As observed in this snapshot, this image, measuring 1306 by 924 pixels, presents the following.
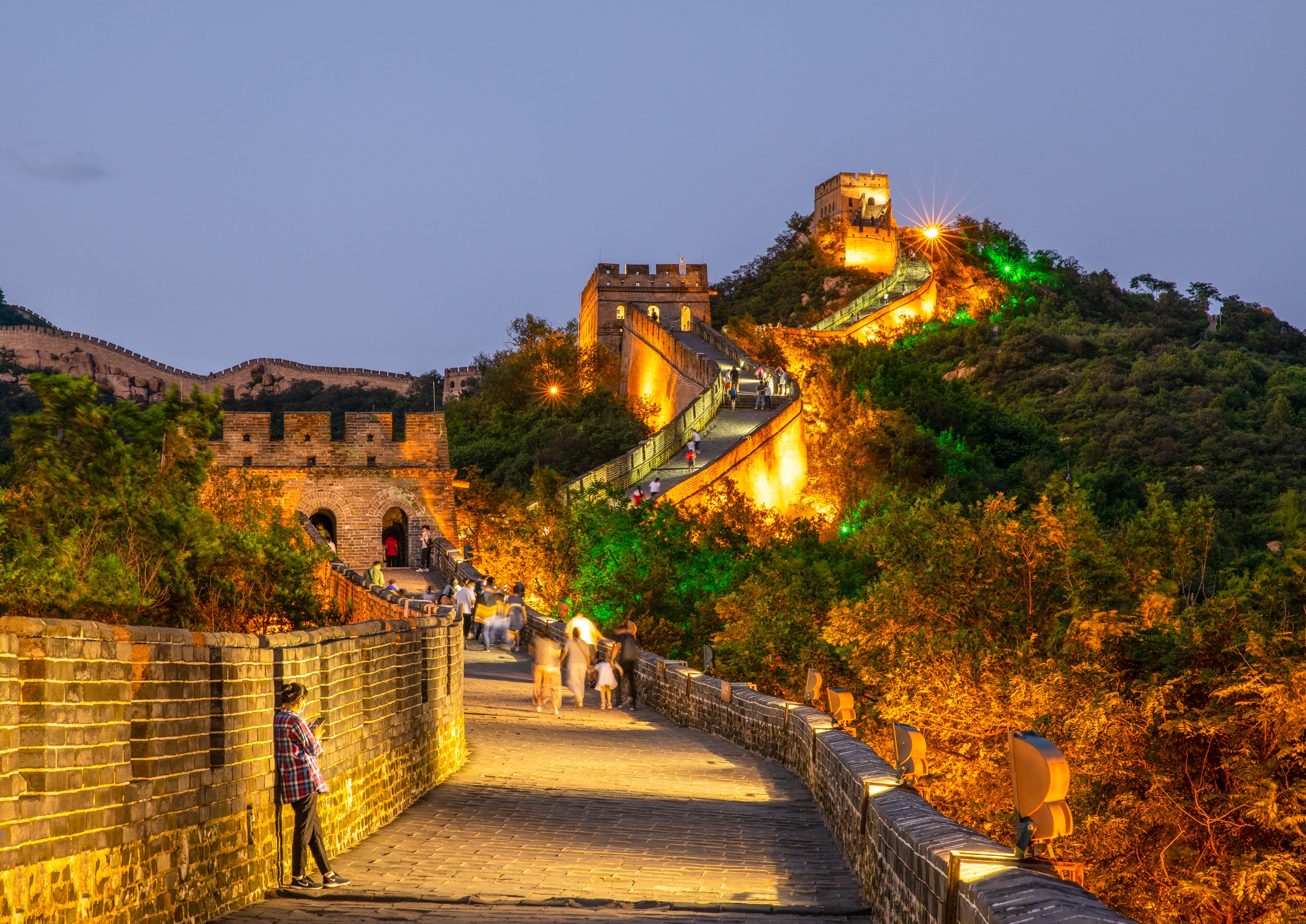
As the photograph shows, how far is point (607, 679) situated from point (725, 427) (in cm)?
2328

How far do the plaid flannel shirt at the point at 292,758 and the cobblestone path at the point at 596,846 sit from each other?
60 cm

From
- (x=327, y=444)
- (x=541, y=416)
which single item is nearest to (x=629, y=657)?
(x=327, y=444)

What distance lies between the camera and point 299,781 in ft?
25.2

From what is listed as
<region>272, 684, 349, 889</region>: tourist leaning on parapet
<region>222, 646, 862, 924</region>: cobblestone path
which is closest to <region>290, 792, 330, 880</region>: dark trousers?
<region>272, 684, 349, 889</region>: tourist leaning on parapet

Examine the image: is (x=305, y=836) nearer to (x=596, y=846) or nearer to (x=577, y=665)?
(x=596, y=846)

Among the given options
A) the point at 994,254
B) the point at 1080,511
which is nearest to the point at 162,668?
the point at 1080,511

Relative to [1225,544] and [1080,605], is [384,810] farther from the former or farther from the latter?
[1225,544]


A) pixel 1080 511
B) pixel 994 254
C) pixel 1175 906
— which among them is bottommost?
pixel 1175 906

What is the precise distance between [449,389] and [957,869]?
9217cm

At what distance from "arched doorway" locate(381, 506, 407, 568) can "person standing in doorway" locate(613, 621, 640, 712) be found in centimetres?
1863

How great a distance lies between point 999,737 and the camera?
16000 mm

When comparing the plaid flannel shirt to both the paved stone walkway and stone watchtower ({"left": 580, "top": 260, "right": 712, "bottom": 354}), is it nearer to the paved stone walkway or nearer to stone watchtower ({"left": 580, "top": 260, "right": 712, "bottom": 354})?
the paved stone walkway

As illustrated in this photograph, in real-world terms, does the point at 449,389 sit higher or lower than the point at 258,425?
higher

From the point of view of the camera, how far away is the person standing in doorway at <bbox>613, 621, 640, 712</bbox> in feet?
62.0
